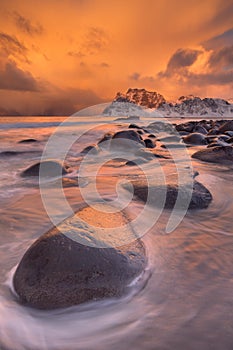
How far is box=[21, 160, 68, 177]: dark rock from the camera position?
14.1ft

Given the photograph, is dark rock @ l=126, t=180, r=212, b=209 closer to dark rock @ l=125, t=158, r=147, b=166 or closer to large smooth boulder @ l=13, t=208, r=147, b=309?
large smooth boulder @ l=13, t=208, r=147, b=309

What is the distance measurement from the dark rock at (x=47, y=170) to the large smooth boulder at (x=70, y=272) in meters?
2.83

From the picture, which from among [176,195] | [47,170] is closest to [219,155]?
[176,195]

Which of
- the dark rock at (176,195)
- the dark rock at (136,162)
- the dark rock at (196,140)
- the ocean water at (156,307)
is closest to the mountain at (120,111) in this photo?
the dark rock at (196,140)

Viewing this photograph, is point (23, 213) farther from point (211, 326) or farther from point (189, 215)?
point (211, 326)

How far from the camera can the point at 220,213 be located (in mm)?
2617

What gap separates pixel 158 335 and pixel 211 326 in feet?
0.88

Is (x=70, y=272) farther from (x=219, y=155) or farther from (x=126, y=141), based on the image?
(x=126, y=141)

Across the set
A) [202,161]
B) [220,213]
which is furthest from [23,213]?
[202,161]

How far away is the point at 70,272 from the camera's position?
141 centimetres

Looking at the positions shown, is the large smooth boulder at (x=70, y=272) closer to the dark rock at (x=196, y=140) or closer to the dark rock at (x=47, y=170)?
the dark rock at (x=47, y=170)

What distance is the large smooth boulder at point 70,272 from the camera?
1.36 meters

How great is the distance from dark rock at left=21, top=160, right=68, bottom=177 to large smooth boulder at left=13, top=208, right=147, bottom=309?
2.83 metres

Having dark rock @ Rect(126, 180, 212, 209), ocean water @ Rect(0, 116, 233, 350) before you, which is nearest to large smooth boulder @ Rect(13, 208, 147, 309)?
ocean water @ Rect(0, 116, 233, 350)
